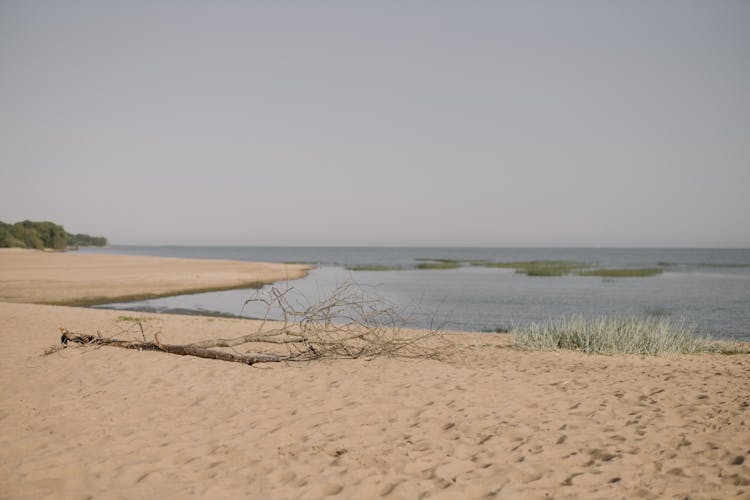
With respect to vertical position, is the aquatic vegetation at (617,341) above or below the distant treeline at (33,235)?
below

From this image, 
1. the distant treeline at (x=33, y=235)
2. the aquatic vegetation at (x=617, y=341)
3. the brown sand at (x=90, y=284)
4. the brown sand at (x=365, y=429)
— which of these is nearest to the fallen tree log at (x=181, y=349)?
the brown sand at (x=365, y=429)

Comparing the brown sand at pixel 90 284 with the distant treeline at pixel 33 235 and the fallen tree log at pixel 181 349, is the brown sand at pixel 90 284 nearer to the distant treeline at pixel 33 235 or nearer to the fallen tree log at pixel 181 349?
the fallen tree log at pixel 181 349

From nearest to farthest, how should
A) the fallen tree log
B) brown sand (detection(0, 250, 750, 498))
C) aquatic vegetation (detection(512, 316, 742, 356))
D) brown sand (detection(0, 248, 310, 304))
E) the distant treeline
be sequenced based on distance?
brown sand (detection(0, 250, 750, 498)) < the fallen tree log < aquatic vegetation (detection(512, 316, 742, 356)) < brown sand (detection(0, 248, 310, 304)) < the distant treeline

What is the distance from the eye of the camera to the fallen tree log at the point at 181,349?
971 centimetres

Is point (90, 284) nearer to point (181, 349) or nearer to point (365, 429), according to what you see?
point (181, 349)

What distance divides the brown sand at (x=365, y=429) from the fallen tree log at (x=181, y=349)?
7.2 inches

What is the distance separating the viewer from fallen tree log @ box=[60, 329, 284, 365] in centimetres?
971

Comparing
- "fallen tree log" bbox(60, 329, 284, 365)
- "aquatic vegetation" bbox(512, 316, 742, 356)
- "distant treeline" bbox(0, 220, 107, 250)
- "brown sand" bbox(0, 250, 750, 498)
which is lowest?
"aquatic vegetation" bbox(512, 316, 742, 356)

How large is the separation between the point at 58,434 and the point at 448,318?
1860 centimetres

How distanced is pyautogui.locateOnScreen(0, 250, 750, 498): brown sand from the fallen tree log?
0.60 ft

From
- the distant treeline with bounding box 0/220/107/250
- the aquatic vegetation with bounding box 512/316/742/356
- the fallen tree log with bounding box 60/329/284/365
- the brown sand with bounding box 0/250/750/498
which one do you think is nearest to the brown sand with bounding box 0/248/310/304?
the fallen tree log with bounding box 60/329/284/365

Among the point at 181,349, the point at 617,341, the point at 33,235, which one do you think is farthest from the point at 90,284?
the point at 33,235

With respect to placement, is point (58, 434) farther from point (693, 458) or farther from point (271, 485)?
point (693, 458)

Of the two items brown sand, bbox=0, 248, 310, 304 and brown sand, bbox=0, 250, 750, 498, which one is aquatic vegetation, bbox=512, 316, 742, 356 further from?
brown sand, bbox=0, 248, 310, 304
